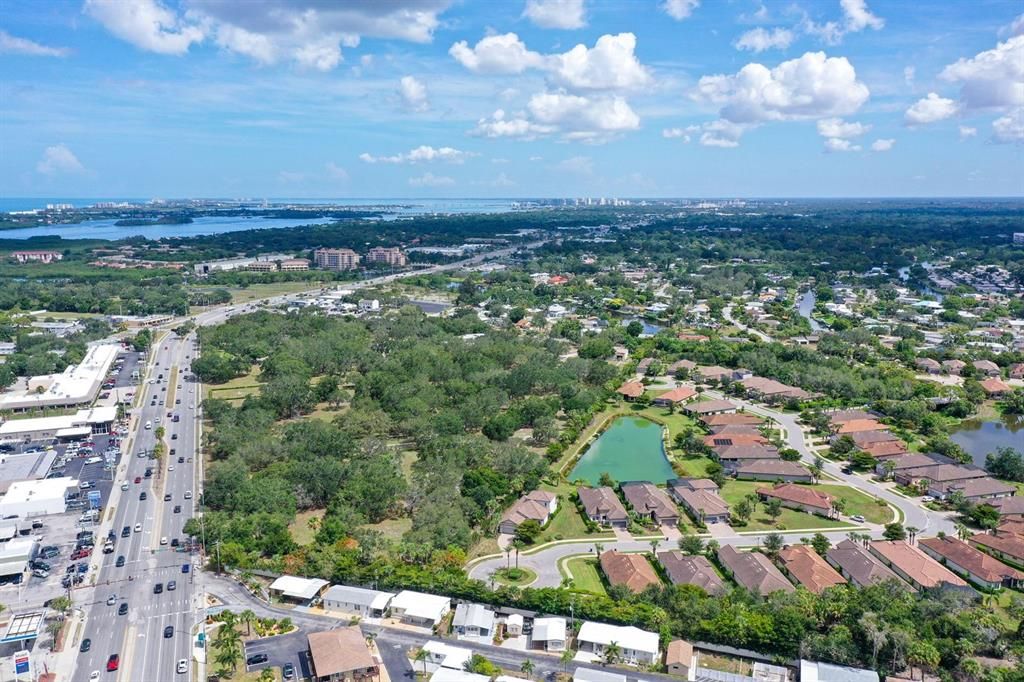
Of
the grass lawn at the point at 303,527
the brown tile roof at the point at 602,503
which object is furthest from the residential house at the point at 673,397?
the grass lawn at the point at 303,527

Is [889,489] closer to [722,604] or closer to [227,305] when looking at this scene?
[722,604]

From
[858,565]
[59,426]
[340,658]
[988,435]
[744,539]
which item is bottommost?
[988,435]

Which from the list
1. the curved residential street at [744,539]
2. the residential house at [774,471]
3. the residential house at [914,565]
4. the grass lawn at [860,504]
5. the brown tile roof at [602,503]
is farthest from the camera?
the residential house at [774,471]

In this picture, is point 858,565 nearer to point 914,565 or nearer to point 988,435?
point 914,565

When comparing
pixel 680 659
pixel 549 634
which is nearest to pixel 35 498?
pixel 549 634

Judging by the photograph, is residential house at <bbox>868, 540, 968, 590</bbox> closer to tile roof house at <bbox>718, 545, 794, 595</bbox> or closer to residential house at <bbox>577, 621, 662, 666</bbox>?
tile roof house at <bbox>718, 545, 794, 595</bbox>

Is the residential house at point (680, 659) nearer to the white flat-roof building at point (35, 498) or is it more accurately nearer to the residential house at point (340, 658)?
the residential house at point (340, 658)

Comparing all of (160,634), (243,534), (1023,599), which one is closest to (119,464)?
(243,534)
